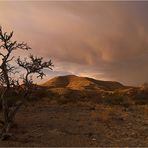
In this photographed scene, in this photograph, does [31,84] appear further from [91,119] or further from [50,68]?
[91,119]

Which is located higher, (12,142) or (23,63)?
(23,63)

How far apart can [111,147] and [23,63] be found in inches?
206

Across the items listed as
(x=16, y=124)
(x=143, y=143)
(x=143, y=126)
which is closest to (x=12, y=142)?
(x=16, y=124)

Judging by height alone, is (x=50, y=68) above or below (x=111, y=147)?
above

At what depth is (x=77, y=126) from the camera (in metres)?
19.3

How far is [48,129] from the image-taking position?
1808 centimetres

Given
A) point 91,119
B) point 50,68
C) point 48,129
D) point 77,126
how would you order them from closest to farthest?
point 50,68, point 48,129, point 77,126, point 91,119

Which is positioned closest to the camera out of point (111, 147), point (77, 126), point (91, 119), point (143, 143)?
point (111, 147)

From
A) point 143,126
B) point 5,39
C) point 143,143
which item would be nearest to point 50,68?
point 5,39

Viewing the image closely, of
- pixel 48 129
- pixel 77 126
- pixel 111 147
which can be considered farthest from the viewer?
pixel 77 126

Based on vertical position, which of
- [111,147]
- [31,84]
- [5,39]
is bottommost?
[111,147]

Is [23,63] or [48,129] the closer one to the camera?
[23,63]

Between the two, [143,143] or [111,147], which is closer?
[111,147]

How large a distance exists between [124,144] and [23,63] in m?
5.46
